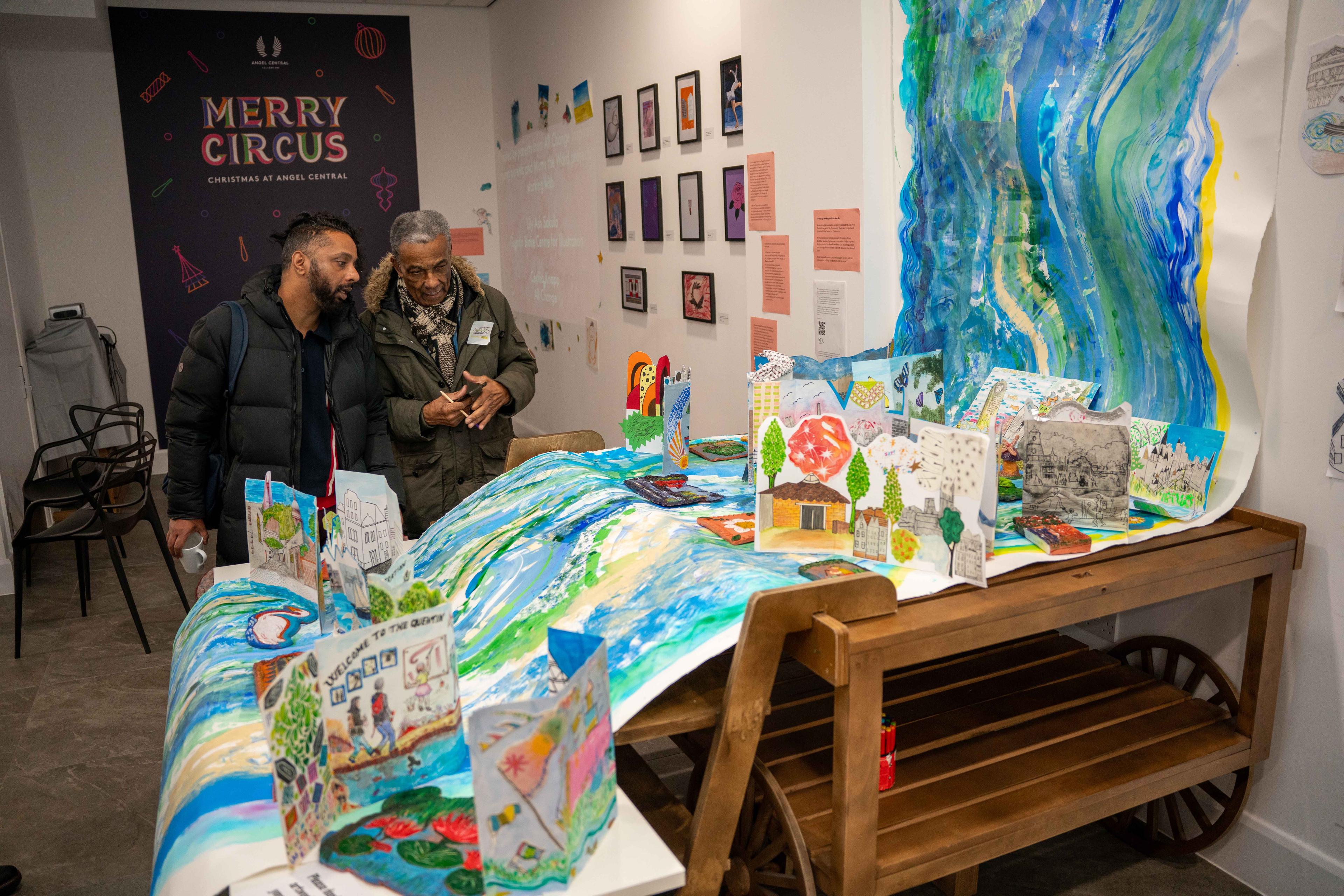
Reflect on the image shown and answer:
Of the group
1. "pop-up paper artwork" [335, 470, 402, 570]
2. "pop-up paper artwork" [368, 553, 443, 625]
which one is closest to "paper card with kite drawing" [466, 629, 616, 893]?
"pop-up paper artwork" [368, 553, 443, 625]

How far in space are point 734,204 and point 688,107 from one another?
61 centimetres

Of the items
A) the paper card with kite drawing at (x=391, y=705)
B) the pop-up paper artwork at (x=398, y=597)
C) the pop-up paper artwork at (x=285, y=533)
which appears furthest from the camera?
the pop-up paper artwork at (x=285, y=533)

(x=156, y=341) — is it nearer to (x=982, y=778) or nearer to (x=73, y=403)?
(x=73, y=403)

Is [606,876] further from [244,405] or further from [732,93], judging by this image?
[732,93]

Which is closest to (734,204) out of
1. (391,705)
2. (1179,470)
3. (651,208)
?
(651,208)

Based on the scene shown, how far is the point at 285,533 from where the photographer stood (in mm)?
A: 1901

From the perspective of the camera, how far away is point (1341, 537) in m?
1.78

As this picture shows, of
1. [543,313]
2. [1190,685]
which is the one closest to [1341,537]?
[1190,685]

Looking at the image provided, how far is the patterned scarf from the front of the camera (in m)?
3.13

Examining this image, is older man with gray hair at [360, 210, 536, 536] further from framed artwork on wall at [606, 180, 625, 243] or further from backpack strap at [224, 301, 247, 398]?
framed artwork on wall at [606, 180, 625, 243]

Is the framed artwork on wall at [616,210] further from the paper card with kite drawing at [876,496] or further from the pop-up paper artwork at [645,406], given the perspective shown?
the paper card with kite drawing at [876,496]

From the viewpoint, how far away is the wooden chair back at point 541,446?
8.62 feet

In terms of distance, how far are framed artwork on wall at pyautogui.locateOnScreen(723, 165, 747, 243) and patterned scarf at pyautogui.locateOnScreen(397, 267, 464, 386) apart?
4.03 ft

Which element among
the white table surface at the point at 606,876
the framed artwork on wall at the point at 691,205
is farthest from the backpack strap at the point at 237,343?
the framed artwork on wall at the point at 691,205
